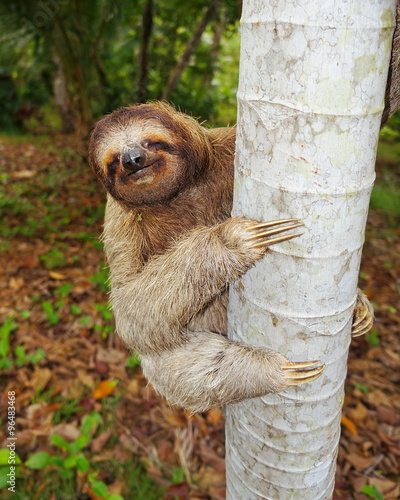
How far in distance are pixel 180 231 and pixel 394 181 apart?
10.8m

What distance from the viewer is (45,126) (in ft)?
51.3

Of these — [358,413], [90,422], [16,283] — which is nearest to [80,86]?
[16,283]

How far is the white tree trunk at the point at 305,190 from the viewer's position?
49.9 inches

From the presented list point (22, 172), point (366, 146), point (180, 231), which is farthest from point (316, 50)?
point (22, 172)

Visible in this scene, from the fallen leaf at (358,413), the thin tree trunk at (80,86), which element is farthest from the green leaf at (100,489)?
the thin tree trunk at (80,86)

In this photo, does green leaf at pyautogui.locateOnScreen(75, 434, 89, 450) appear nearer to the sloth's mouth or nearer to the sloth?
the sloth

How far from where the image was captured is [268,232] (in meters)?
1.62

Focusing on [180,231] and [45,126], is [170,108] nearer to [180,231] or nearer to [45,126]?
[180,231]

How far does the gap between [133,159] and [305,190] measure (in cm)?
125

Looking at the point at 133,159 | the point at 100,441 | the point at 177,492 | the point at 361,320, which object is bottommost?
the point at 177,492

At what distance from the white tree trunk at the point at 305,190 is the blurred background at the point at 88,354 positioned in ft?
7.02

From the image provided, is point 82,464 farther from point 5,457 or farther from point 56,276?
point 56,276

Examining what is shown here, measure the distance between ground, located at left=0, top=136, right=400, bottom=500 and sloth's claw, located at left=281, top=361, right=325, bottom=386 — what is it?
2.39 metres

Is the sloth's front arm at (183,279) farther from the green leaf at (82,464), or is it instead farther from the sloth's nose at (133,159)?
the green leaf at (82,464)
